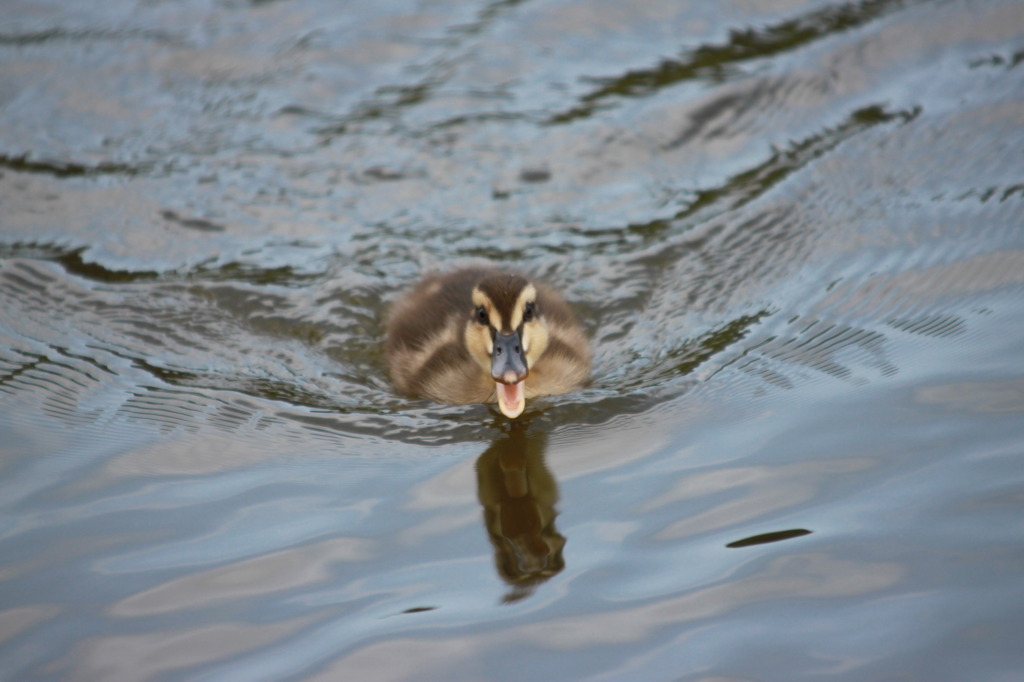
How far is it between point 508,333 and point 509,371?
7.9 inches

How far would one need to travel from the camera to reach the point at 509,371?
13.5ft

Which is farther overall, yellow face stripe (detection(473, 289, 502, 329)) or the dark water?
yellow face stripe (detection(473, 289, 502, 329))

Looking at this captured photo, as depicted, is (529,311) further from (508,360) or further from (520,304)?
(508,360)

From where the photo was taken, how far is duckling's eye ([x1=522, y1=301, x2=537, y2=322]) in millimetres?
4345

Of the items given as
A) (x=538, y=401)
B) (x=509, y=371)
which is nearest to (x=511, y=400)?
(x=509, y=371)

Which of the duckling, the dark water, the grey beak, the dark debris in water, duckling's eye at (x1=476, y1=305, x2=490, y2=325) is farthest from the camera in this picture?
duckling's eye at (x1=476, y1=305, x2=490, y2=325)

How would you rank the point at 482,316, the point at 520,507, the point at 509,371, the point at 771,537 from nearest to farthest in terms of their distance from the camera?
the point at 771,537 → the point at 520,507 → the point at 509,371 → the point at 482,316

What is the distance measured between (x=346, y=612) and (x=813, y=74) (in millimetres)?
5286

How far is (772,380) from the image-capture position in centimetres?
425

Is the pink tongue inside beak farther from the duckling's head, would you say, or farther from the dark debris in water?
the dark debris in water

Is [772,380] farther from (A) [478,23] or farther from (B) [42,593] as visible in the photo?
(A) [478,23]

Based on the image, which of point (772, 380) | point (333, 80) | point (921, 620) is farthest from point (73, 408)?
point (333, 80)

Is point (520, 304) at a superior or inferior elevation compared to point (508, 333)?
superior

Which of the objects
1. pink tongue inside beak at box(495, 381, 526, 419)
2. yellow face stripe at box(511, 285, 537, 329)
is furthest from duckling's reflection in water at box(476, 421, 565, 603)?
yellow face stripe at box(511, 285, 537, 329)
